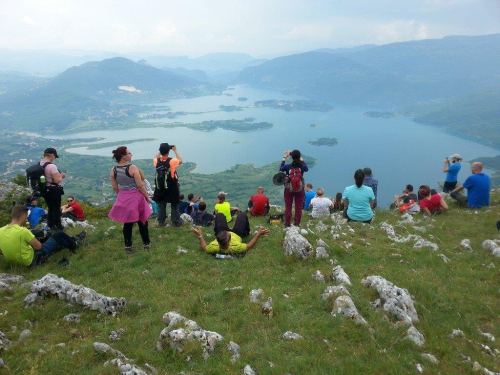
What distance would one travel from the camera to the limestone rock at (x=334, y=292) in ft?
19.0

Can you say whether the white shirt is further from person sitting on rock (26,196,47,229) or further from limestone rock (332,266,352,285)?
person sitting on rock (26,196,47,229)

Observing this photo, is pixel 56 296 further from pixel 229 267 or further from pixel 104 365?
pixel 229 267

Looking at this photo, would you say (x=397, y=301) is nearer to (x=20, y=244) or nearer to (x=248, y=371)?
(x=248, y=371)

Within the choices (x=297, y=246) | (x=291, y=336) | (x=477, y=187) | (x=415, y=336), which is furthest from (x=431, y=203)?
(x=291, y=336)

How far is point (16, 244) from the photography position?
772cm

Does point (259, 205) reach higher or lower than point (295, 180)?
lower

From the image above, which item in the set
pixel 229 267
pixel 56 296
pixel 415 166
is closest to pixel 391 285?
pixel 229 267

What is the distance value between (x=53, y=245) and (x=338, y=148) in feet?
461

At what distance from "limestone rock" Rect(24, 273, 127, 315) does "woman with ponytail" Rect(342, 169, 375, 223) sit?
8.68 meters

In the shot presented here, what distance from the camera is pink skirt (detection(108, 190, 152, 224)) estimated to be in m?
8.46

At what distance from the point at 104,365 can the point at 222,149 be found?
465 feet

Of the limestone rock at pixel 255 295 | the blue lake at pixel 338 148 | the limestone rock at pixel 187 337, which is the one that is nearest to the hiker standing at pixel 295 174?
the limestone rock at pixel 255 295

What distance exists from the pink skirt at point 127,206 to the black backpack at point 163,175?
6.09 feet

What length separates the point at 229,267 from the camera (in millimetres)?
8016
